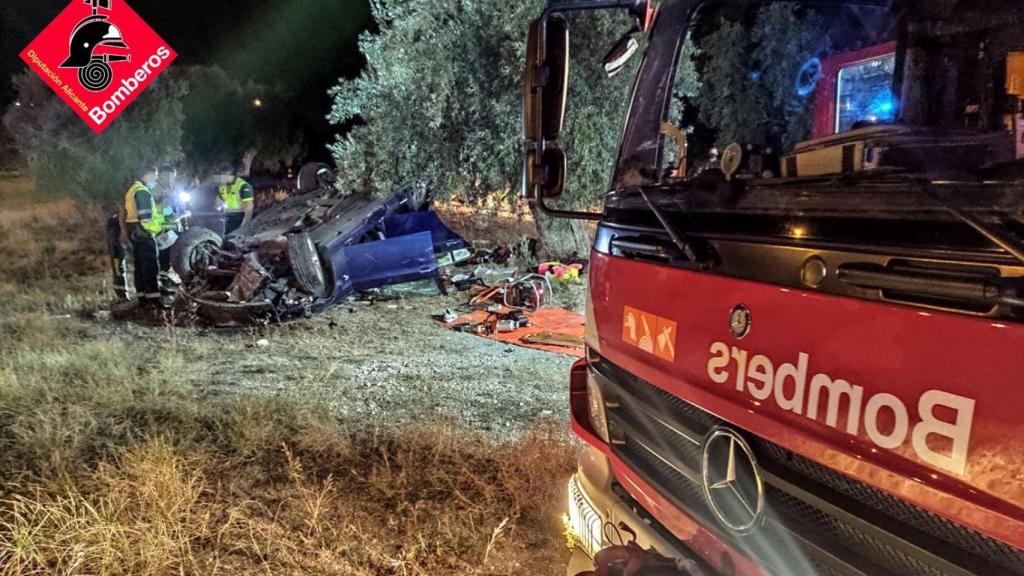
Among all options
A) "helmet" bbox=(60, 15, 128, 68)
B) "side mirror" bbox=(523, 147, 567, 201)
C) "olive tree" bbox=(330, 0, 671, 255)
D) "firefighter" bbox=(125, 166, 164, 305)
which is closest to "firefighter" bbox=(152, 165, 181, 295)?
"firefighter" bbox=(125, 166, 164, 305)

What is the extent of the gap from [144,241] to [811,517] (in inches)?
319

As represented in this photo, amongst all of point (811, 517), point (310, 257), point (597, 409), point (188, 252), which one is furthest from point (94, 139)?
point (811, 517)

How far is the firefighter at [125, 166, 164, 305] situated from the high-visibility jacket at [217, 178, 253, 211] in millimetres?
2055

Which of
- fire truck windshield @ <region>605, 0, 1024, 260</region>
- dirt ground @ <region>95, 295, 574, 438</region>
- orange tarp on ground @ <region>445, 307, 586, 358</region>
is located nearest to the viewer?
fire truck windshield @ <region>605, 0, 1024, 260</region>

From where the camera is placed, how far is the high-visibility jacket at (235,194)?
9.98 meters

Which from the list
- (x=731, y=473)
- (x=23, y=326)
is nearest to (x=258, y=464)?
(x=731, y=473)

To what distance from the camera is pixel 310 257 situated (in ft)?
24.9

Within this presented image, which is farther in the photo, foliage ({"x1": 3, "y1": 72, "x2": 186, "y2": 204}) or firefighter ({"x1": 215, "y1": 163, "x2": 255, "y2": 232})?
foliage ({"x1": 3, "y1": 72, "x2": 186, "y2": 204})

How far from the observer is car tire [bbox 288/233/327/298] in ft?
24.7

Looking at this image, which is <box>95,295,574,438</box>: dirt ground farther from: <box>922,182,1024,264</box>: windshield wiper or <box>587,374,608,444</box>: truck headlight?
<box>922,182,1024,264</box>: windshield wiper

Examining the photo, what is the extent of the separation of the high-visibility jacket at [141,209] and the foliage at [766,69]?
6.93m

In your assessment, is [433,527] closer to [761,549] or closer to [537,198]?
[537,198]

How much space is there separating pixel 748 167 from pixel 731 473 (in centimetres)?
77

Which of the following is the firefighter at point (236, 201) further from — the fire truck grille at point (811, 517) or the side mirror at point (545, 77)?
the fire truck grille at point (811, 517)
